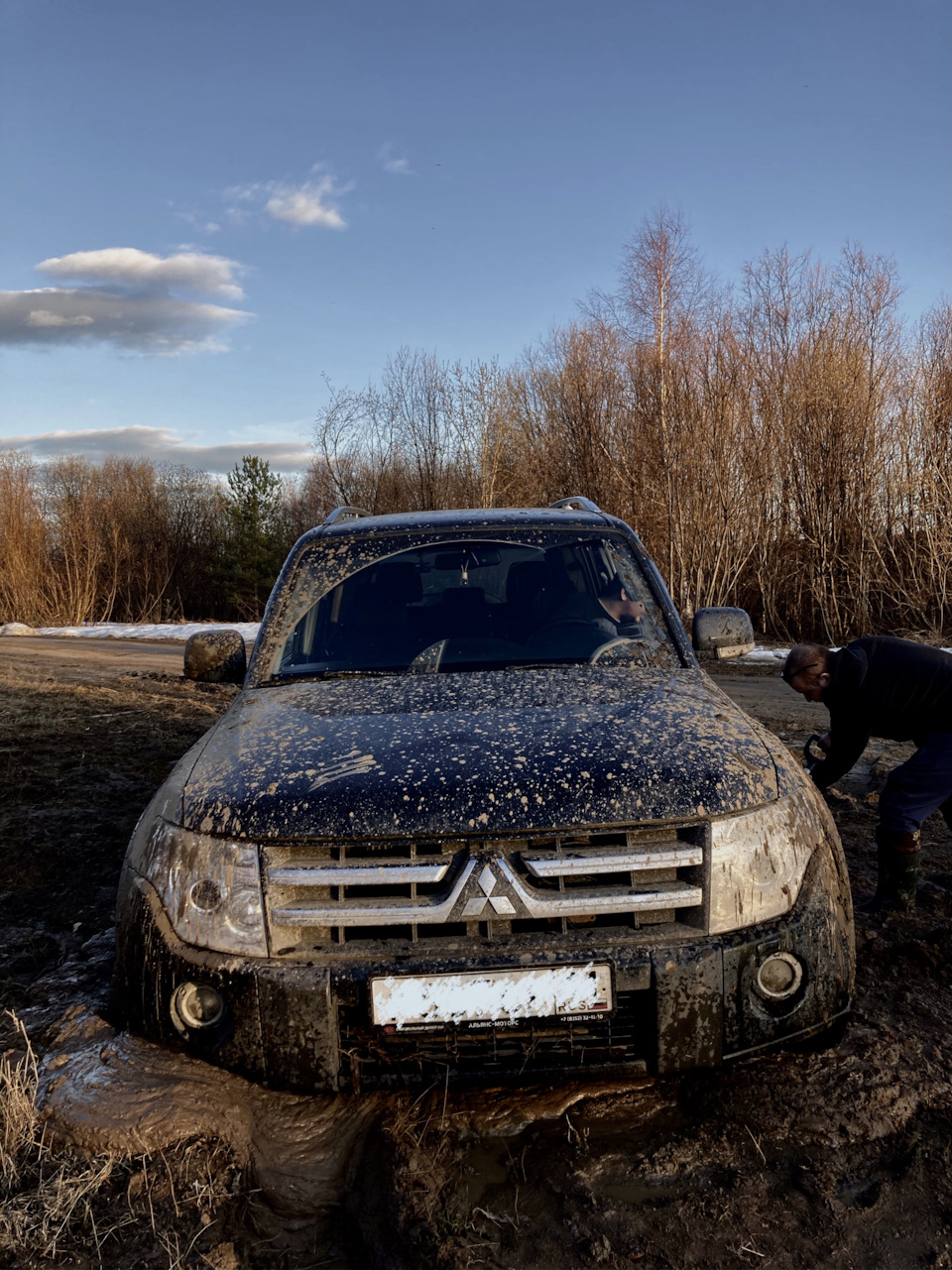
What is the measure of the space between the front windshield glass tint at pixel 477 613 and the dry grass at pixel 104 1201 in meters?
1.50

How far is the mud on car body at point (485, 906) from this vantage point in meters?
2.01

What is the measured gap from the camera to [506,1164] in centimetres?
207

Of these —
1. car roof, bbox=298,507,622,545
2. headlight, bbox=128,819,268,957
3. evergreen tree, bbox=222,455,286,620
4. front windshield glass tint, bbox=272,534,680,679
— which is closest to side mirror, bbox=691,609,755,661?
front windshield glass tint, bbox=272,534,680,679

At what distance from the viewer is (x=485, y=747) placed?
7.49 ft

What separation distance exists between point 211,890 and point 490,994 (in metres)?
0.70

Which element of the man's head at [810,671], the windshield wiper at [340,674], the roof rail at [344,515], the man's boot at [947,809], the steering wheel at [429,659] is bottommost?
the man's boot at [947,809]

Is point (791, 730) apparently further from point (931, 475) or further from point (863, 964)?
point (931, 475)

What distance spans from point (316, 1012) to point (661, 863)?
2.80 feet

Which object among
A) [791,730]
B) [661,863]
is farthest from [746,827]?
[791,730]

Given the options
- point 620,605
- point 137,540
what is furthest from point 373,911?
point 137,540

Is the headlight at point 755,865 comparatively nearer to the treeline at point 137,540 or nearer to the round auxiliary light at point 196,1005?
the round auxiliary light at point 196,1005

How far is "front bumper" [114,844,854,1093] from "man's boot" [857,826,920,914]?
180cm

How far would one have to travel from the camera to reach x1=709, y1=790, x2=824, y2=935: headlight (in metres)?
2.09

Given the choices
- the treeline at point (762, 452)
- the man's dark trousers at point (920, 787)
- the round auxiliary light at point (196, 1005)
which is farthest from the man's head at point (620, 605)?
the treeline at point (762, 452)
